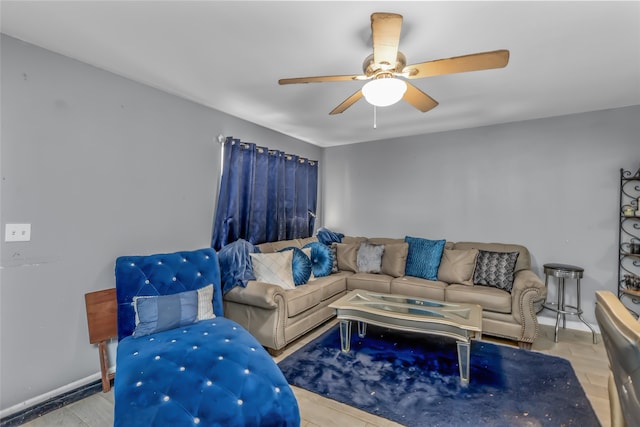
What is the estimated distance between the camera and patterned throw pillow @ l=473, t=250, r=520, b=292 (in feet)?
10.5

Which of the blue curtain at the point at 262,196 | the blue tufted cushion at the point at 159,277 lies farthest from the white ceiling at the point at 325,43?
the blue tufted cushion at the point at 159,277

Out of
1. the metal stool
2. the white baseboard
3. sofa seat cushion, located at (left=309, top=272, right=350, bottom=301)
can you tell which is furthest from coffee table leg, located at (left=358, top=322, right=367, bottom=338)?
the white baseboard

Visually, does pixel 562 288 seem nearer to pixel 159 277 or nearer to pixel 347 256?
pixel 347 256

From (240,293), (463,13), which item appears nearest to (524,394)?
(240,293)

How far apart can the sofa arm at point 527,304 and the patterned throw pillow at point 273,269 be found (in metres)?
2.15

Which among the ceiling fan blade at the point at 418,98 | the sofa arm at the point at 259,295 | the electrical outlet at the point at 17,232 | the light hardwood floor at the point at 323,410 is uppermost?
the ceiling fan blade at the point at 418,98

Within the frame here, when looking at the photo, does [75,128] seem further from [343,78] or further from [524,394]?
[524,394]

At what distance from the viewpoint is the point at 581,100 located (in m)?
2.98

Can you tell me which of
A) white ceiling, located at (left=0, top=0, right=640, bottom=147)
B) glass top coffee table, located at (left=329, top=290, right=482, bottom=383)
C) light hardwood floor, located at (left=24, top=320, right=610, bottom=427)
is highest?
white ceiling, located at (left=0, top=0, right=640, bottom=147)

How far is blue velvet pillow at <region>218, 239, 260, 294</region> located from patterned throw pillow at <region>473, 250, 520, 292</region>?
247 centimetres

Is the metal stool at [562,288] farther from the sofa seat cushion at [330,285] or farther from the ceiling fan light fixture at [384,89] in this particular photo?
the ceiling fan light fixture at [384,89]

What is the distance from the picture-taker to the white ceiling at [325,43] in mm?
1639

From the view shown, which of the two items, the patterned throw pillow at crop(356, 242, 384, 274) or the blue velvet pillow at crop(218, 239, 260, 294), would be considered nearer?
the blue velvet pillow at crop(218, 239, 260, 294)

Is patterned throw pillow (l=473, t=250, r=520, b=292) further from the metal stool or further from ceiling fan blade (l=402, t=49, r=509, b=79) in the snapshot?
ceiling fan blade (l=402, t=49, r=509, b=79)
